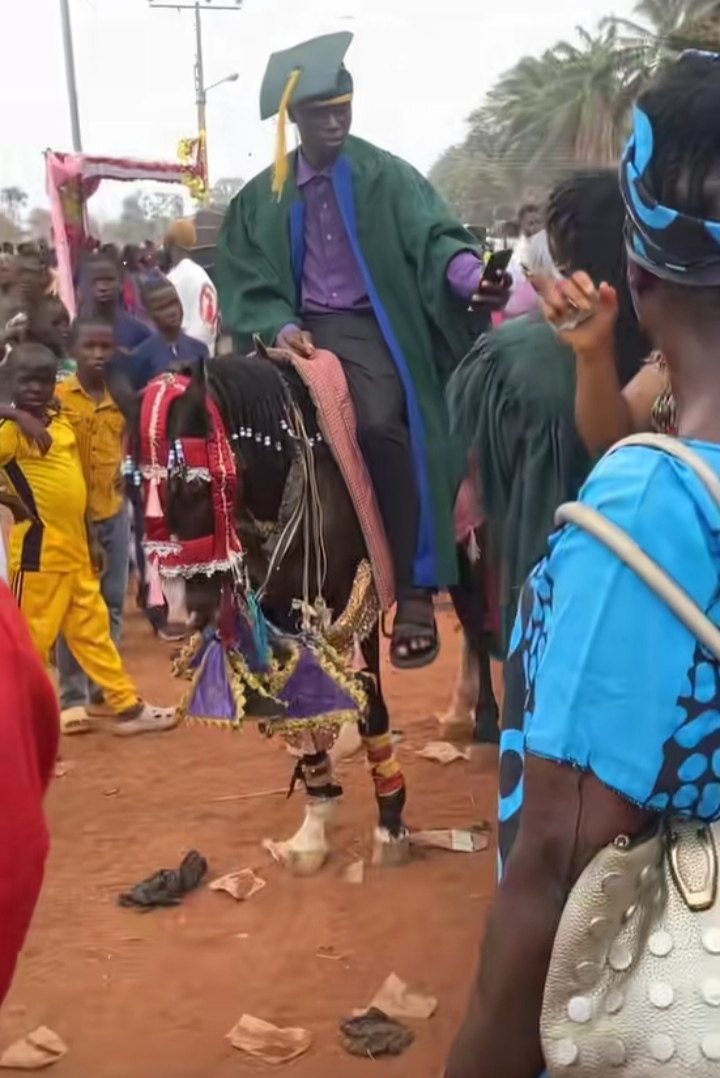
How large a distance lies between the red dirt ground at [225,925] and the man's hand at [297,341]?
188 cm

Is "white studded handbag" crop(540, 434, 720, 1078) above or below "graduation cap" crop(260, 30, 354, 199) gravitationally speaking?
below

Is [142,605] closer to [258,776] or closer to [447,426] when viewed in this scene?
[258,776]

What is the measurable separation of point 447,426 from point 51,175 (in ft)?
29.6

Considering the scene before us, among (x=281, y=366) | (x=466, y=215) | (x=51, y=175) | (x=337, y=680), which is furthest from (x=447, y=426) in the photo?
(x=51, y=175)

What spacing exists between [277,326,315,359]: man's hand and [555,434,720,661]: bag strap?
3104 millimetres

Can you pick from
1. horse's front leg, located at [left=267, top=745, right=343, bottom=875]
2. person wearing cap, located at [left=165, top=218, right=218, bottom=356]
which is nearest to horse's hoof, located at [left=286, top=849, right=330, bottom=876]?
horse's front leg, located at [left=267, top=745, right=343, bottom=875]

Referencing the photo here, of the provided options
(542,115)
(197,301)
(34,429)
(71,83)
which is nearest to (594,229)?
(542,115)

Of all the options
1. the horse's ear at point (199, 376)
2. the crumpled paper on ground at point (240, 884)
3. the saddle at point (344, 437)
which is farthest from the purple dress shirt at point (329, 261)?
the crumpled paper on ground at point (240, 884)

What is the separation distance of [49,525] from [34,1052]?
274 cm

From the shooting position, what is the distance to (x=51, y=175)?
11.9m

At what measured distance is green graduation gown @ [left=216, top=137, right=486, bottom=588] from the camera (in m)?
4.18

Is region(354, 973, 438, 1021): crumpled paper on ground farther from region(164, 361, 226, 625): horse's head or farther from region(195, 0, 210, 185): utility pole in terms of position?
region(195, 0, 210, 185): utility pole

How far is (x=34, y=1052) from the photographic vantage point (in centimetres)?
335

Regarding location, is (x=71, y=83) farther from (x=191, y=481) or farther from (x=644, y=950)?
(x=644, y=950)
